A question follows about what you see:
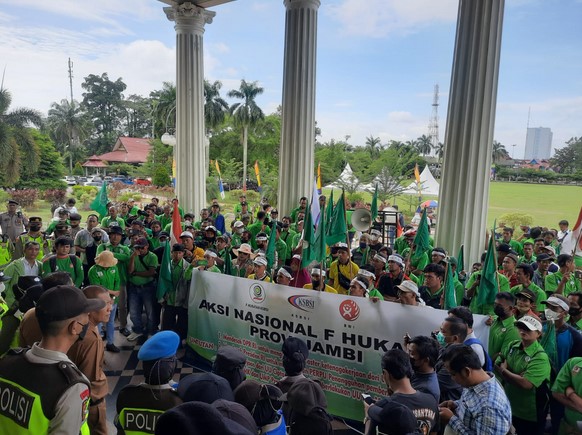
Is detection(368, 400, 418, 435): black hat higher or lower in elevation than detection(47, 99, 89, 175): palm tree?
lower

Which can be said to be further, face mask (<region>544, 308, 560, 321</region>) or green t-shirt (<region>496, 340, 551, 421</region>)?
face mask (<region>544, 308, 560, 321</region>)

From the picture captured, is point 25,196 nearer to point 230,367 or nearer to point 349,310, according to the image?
point 349,310

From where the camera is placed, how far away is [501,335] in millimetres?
3811

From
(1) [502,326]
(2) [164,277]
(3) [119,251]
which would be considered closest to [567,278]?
(1) [502,326]

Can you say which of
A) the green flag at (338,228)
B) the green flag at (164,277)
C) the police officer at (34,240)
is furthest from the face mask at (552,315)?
the police officer at (34,240)

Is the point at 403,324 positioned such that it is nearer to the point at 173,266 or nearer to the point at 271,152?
the point at 173,266

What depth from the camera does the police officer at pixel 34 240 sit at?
6391mm

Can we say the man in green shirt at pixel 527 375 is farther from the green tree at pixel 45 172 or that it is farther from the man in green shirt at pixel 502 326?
the green tree at pixel 45 172

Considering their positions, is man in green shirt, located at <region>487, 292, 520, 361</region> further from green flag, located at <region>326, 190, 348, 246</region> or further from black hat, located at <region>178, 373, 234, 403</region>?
black hat, located at <region>178, 373, 234, 403</region>

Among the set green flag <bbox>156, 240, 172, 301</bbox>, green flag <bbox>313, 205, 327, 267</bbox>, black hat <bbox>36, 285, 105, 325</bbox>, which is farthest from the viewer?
green flag <bbox>156, 240, 172, 301</bbox>

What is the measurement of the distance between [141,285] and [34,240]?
69.5 inches

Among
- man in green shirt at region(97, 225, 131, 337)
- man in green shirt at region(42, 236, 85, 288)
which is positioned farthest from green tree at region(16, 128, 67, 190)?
man in green shirt at region(42, 236, 85, 288)

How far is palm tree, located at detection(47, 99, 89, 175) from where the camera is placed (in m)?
42.9

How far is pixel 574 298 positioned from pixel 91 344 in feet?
13.6
